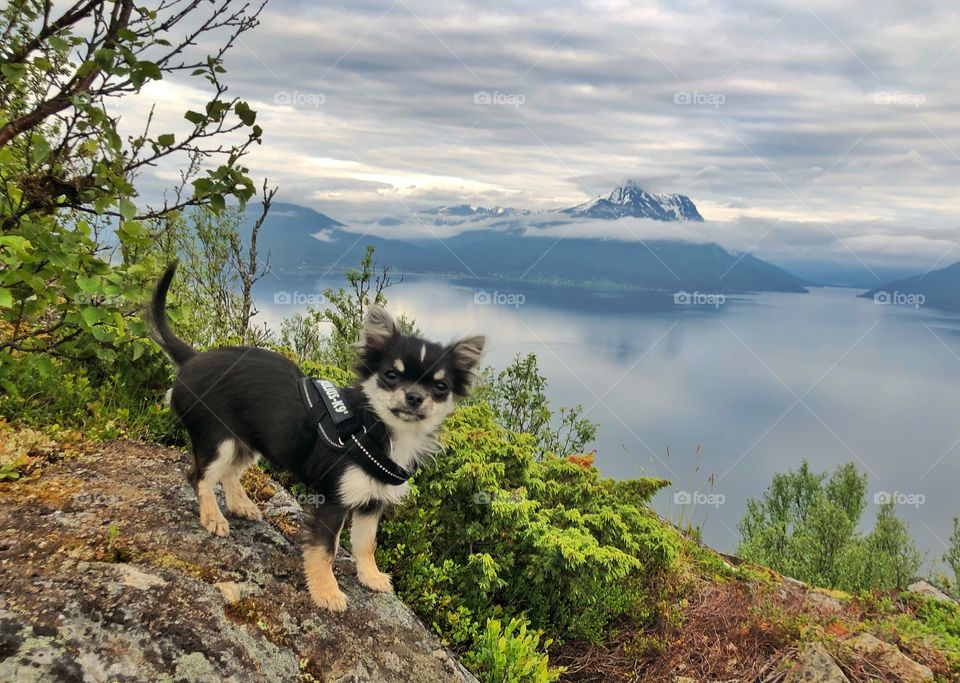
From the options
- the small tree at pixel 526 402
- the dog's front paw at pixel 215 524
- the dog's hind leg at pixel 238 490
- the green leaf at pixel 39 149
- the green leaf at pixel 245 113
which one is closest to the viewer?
the green leaf at pixel 39 149

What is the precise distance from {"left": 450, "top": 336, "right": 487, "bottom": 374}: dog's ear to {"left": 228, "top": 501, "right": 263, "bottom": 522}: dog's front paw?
2.22 m

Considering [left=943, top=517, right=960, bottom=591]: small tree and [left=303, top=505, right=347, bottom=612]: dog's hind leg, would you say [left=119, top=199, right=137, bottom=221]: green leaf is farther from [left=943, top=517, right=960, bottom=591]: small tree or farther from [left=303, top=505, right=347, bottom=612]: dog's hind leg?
[left=943, top=517, right=960, bottom=591]: small tree

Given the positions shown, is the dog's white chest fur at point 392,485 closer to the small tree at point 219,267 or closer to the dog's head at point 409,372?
the dog's head at point 409,372

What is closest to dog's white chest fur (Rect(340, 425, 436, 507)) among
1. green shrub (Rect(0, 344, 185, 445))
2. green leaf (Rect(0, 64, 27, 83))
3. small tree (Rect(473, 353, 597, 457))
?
green shrub (Rect(0, 344, 185, 445))

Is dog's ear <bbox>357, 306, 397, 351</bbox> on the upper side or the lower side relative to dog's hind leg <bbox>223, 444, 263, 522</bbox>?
upper

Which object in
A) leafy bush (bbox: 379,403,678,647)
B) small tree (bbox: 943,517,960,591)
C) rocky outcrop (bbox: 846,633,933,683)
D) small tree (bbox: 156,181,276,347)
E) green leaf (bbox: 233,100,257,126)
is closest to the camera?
green leaf (bbox: 233,100,257,126)

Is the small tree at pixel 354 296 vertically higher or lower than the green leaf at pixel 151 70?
lower

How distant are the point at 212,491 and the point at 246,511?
524 millimetres

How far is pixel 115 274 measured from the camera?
4355 mm

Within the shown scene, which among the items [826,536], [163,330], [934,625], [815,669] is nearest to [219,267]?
[163,330]

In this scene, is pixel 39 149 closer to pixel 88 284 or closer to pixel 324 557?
pixel 88 284

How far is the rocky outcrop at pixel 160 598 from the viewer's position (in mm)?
3104

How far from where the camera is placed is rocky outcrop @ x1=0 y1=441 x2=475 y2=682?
10.2ft

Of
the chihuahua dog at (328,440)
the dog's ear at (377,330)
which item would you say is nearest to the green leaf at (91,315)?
the chihuahua dog at (328,440)
